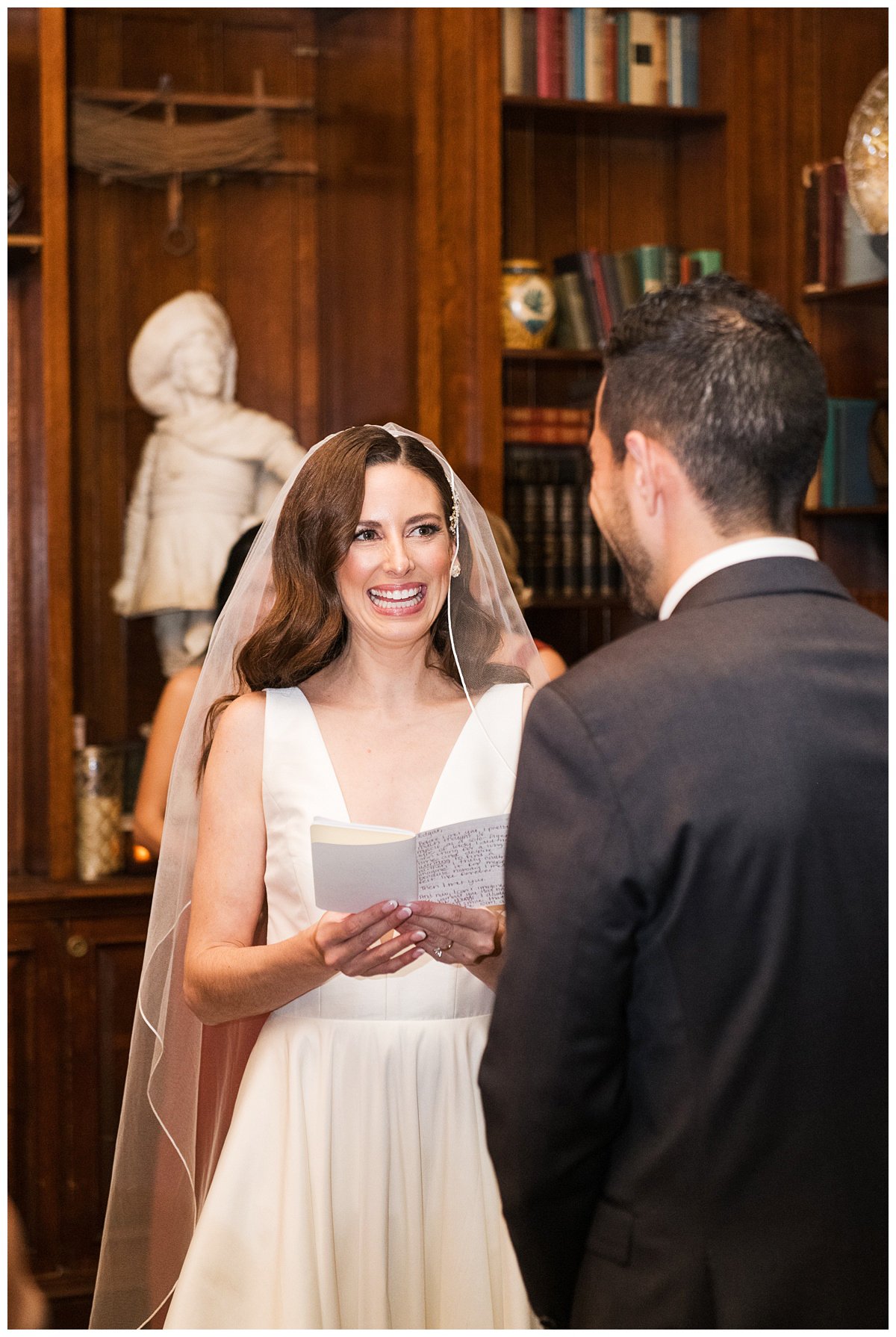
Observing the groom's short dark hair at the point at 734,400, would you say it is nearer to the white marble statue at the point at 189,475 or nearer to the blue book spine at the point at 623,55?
the white marble statue at the point at 189,475

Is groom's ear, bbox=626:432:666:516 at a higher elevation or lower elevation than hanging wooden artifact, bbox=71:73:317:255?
lower

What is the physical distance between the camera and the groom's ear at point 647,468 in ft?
4.40

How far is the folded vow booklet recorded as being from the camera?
64.0 inches

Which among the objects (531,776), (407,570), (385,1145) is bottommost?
(385,1145)

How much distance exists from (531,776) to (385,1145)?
2.61 feet

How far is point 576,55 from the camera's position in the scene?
12.5 feet

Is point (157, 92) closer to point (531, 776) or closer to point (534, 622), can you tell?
point (534, 622)

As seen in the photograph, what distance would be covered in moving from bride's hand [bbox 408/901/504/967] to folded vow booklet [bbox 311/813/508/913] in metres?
0.01

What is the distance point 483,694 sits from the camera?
6.91ft

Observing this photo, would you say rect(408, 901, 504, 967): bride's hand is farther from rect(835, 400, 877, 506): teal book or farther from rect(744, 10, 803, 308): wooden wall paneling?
rect(744, 10, 803, 308): wooden wall paneling

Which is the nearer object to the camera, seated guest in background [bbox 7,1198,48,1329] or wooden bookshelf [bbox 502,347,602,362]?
seated guest in background [bbox 7,1198,48,1329]

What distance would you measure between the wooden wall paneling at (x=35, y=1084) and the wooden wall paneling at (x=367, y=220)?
1683 millimetres

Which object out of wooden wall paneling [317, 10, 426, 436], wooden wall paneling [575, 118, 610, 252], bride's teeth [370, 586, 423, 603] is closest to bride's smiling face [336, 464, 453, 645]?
bride's teeth [370, 586, 423, 603]

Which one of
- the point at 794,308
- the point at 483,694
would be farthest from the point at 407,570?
the point at 794,308
